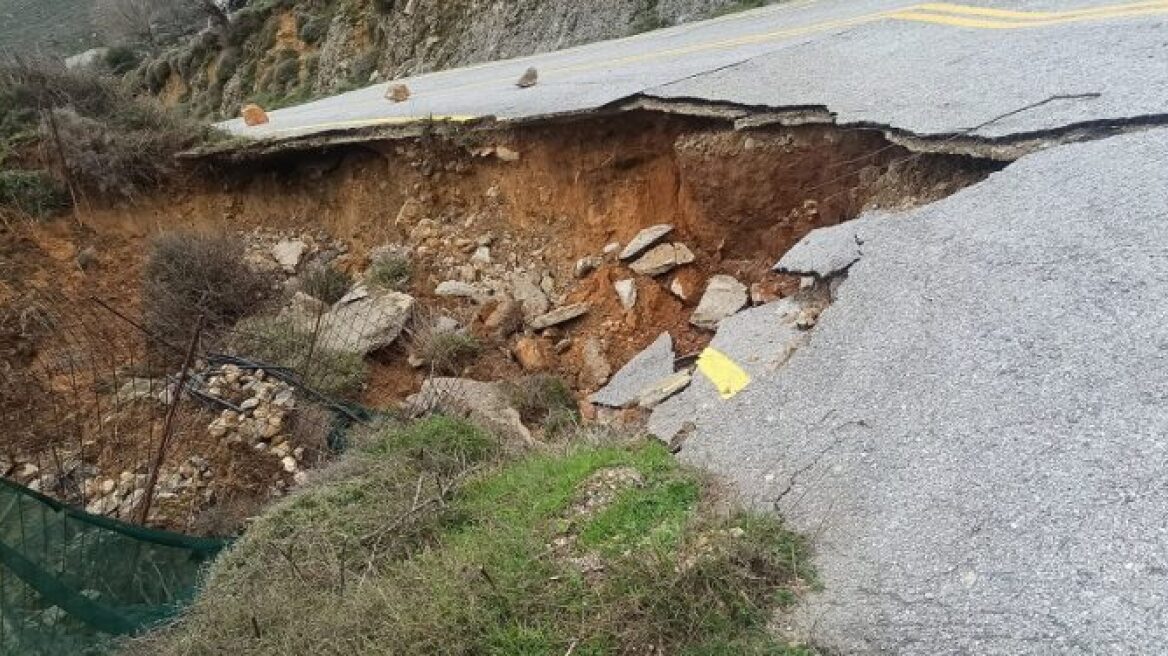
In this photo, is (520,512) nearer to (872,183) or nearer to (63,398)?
(872,183)

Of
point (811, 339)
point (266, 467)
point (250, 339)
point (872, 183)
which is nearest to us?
point (811, 339)

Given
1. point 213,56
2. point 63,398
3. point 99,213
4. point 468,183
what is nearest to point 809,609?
point 468,183

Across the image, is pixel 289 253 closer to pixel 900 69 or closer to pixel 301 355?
pixel 301 355

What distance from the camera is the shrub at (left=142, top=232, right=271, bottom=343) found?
7.69m

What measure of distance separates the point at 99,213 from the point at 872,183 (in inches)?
333

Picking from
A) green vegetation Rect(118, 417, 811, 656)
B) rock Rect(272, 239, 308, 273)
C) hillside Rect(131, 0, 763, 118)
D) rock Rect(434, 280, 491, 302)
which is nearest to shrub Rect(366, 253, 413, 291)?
rock Rect(434, 280, 491, 302)

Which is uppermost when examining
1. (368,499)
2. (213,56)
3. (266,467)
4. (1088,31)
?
(213,56)

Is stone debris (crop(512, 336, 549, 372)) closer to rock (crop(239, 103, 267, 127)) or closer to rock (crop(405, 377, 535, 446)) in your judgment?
rock (crop(405, 377, 535, 446))

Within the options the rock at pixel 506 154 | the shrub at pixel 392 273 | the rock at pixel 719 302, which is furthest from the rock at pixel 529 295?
the rock at pixel 719 302

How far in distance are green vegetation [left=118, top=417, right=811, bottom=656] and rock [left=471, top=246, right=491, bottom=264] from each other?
3.13 m

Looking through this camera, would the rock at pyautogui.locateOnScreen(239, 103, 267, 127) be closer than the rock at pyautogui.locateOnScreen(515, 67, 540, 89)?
No

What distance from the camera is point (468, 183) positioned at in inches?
301

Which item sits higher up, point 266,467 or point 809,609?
point 809,609

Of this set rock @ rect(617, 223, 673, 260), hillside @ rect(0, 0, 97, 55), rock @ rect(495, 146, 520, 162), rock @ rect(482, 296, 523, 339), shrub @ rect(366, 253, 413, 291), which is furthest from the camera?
hillside @ rect(0, 0, 97, 55)
